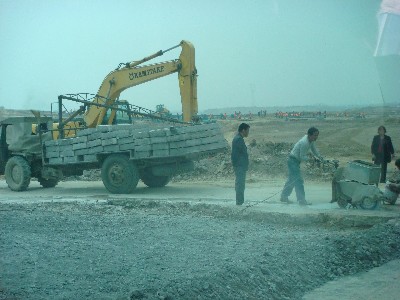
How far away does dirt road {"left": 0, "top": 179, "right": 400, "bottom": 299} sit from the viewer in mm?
5957

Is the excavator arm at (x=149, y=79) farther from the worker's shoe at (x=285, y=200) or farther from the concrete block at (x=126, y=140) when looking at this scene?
the worker's shoe at (x=285, y=200)

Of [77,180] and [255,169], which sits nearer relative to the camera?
[255,169]

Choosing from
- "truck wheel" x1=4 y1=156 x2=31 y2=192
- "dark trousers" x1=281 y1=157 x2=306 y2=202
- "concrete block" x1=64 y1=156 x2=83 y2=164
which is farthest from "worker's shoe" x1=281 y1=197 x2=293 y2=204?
"truck wheel" x1=4 y1=156 x2=31 y2=192

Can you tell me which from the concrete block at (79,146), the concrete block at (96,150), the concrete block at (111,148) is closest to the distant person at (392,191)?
the concrete block at (111,148)

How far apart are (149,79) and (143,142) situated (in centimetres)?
366

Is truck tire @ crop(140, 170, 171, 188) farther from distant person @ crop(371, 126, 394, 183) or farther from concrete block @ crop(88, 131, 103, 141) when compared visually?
distant person @ crop(371, 126, 394, 183)

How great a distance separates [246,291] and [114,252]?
6.61ft

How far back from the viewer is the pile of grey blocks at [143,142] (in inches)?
543

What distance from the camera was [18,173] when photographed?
647 inches

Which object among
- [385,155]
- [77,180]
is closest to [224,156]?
[77,180]

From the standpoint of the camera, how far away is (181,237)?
831 centimetres

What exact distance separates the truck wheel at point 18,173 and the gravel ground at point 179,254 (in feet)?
18.2

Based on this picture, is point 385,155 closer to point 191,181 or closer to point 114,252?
point 191,181

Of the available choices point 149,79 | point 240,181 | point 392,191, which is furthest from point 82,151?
point 392,191
